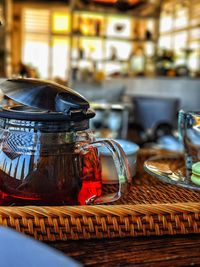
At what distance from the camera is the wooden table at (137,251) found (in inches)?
18.0

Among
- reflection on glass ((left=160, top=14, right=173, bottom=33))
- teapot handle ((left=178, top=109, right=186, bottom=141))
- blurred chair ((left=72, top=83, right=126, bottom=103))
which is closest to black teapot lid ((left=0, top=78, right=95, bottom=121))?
teapot handle ((left=178, top=109, right=186, bottom=141))

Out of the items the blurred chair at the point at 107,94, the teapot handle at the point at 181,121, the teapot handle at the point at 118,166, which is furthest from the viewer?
the blurred chair at the point at 107,94

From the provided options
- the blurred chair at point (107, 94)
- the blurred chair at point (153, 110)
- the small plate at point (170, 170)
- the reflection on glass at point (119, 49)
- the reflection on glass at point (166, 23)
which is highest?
the reflection on glass at point (166, 23)

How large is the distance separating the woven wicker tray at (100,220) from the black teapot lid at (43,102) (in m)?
0.12

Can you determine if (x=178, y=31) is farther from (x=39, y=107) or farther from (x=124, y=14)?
(x=39, y=107)

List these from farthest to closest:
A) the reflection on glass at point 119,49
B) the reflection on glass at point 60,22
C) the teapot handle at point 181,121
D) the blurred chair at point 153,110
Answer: the reflection on glass at point 60,22 → the reflection on glass at point 119,49 → the blurred chair at point 153,110 → the teapot handle at point 181,121

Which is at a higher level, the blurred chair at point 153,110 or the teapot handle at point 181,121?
the teapot handle at point 181,121

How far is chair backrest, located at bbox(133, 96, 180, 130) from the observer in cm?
421

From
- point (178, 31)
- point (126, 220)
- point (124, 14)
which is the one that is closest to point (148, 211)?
point (126, 220)

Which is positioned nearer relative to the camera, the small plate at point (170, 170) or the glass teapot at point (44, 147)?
the glass teapot at point (44, 147)

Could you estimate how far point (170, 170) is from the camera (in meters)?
0.77

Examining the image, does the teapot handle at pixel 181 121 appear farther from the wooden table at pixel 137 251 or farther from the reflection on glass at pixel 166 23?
the reflection on glass at pixel 166 23

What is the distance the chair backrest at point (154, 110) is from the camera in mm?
4211

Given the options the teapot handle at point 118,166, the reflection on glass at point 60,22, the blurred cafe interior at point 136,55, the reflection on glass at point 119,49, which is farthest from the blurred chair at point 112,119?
the reflection on glass at point 60,22
